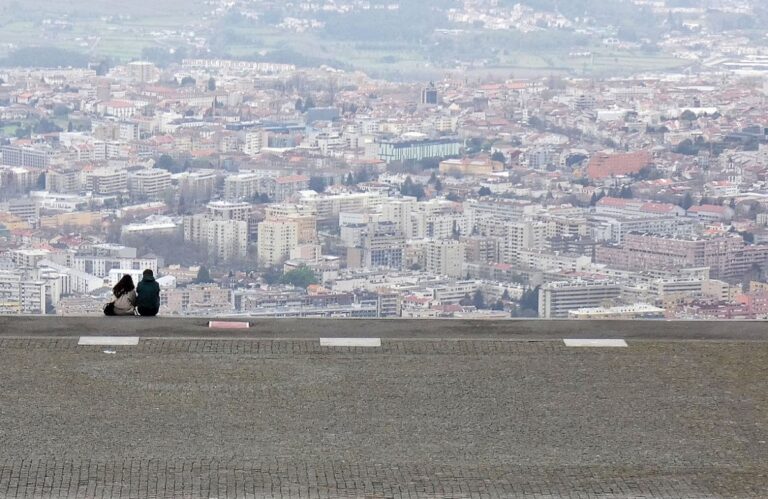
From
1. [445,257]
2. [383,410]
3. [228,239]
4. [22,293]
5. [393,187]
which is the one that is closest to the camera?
[383,410]

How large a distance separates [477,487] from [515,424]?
2.28ft

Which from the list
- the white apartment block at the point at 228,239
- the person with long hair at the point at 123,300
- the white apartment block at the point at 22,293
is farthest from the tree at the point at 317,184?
the person with long hair at the point at 123,300

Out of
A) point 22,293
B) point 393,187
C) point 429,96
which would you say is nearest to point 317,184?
point 393,187

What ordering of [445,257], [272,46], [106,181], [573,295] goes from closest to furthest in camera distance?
[573,295], [445,257], [106,181], [272,46]

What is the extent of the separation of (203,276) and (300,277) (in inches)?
71.8

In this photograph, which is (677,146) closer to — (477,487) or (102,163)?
(102,163)

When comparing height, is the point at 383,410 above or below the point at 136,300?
below

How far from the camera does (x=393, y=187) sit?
4388 centimetres

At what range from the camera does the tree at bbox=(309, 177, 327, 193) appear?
44.2 meters

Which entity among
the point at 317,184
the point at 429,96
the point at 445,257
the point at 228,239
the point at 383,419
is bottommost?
the point at 445,257

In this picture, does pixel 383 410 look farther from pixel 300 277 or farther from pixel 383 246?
pixel 383 246

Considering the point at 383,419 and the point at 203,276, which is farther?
the point at 203,276

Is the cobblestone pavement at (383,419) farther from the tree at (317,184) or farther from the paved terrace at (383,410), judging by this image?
the tree at (317,184)

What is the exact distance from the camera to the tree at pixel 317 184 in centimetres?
4416
